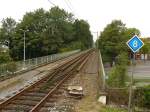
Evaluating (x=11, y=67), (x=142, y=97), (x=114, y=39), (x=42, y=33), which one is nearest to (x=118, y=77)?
(x=142, y=97)

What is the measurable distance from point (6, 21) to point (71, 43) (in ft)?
133

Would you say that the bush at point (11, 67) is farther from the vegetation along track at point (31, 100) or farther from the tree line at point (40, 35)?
the tree line at point (40, 35)

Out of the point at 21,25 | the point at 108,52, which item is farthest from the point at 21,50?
the point at 108,52

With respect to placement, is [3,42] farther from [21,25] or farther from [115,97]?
[115,97]

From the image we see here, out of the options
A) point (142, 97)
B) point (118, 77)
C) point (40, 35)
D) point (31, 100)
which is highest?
point (40, 35)

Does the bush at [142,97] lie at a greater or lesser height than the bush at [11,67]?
lesser

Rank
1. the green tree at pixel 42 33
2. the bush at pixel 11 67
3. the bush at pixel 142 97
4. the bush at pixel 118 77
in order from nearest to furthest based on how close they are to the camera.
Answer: the bush at pixel 118 77 < the bush at pixel 142 97 < the bush at pixel 11 67 < the green tree at pixel 42 33

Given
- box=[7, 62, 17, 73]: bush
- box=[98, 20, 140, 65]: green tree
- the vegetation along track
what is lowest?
the vegetation along track

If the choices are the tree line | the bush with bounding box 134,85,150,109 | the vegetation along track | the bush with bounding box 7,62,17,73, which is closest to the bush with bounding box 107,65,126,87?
the bush with bounding box 134,85,150,109

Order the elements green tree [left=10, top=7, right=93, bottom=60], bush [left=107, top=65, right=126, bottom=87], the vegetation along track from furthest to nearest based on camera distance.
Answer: green tree [left=10, top=7, right=93, bottom=60]
bush [left=107, top=65, right=126, bottom=87]
the vegetation along track

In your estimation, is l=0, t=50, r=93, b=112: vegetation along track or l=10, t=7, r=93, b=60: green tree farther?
l=10, t=7, r=93, b=60: green tree

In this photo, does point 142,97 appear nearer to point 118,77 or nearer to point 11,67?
point 118,77

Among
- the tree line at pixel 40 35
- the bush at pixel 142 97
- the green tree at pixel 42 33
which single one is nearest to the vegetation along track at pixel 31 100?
the bush at pixel 142 97

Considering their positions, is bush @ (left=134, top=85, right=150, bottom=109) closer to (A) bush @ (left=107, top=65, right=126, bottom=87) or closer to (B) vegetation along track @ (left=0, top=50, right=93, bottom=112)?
(A) bush @ (left=107, top=65, right=126, bottom=87)
